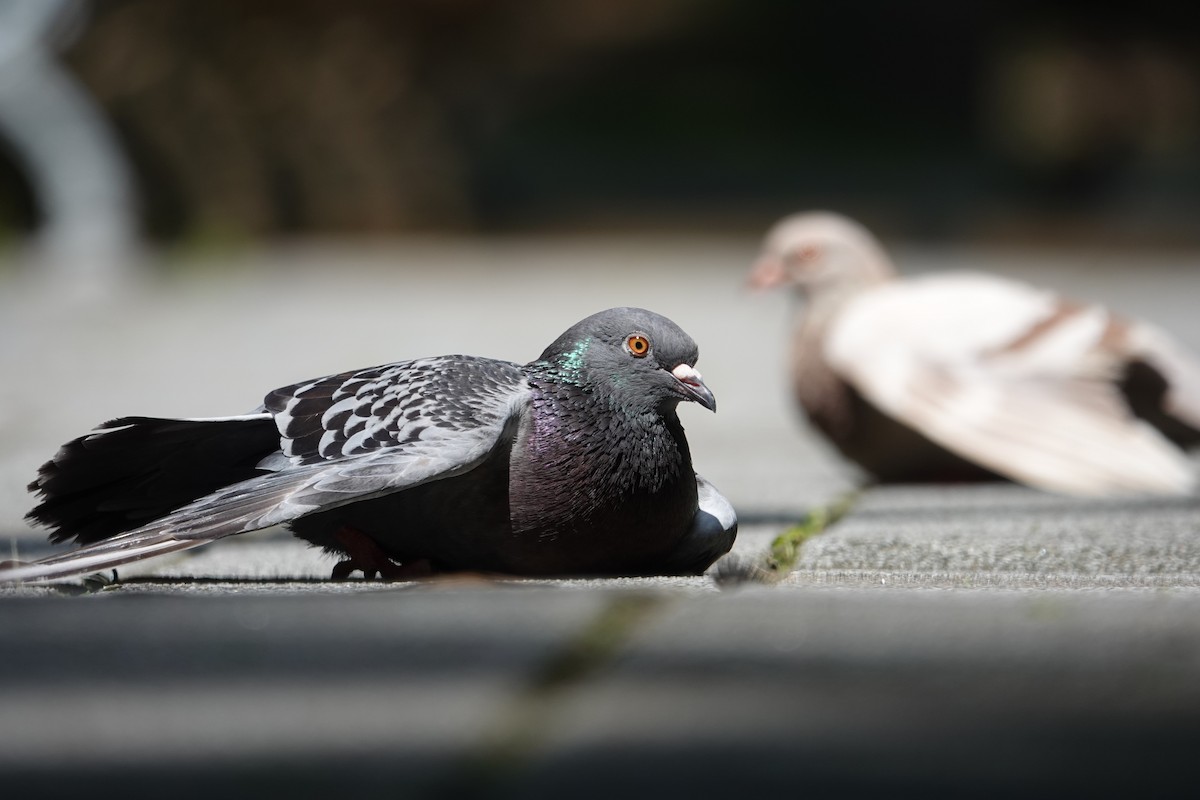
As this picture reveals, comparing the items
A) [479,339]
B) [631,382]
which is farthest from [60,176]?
[631,382]

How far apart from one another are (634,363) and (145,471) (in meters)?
0.82

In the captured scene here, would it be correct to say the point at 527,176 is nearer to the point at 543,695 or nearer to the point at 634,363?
the point at 634,363

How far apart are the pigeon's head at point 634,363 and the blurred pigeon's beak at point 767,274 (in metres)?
2.35

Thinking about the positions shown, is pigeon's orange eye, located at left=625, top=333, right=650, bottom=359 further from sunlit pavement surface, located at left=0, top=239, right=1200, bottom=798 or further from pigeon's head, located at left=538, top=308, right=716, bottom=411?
sunlit pavement surface, located at left=0, top=239, right=1200, bottom=798

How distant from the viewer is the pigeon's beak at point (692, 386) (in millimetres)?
2449

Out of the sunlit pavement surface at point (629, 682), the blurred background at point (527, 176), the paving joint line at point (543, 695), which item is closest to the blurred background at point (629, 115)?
the blurred background at point (527, 176)

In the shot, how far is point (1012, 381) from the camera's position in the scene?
413 cm

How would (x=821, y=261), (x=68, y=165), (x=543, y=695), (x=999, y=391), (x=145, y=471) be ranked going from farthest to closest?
(x=68, y=165), (x=821, y=261), (x=999, y=391), (x=145, y=471), (x=543, y=695)

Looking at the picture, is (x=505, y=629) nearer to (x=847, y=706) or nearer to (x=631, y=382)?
(x=847, y=706)

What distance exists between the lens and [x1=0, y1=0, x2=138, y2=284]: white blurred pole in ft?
31.1

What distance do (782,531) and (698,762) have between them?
62.5 inches

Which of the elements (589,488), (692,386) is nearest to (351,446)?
(589,488)

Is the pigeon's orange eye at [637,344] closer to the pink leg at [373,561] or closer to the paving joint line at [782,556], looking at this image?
the paving joint line at [782,556]

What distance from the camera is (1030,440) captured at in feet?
13.1
